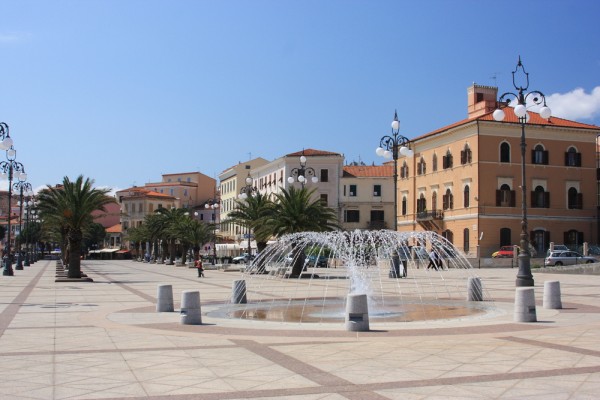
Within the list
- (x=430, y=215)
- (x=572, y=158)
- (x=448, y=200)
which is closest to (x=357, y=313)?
(x=448, y=200)

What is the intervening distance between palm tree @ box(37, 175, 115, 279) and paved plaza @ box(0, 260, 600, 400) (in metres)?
21.3

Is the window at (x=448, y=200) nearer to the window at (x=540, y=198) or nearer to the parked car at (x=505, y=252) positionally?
the window at (x=540, y=198)

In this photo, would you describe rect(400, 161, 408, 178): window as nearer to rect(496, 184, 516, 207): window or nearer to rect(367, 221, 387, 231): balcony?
rect(367, 221, 387, 231): balcony

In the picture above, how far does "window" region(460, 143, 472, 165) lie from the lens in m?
62.1

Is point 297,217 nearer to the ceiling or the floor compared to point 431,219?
nearer to the floor

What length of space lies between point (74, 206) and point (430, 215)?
1552 inches

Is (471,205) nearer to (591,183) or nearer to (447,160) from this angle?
(447,160)

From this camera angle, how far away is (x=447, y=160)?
217 ft

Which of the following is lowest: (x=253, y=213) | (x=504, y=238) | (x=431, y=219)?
(x=504, y=238)

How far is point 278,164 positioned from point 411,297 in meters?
68.1

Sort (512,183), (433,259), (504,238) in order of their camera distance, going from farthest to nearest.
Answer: (512,183), (504,238), (433,259)

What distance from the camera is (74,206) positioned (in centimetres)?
3712

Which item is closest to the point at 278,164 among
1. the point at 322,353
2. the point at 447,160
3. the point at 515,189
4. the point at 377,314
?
the point at 447,160

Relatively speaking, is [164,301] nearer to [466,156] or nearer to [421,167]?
[466,156]
